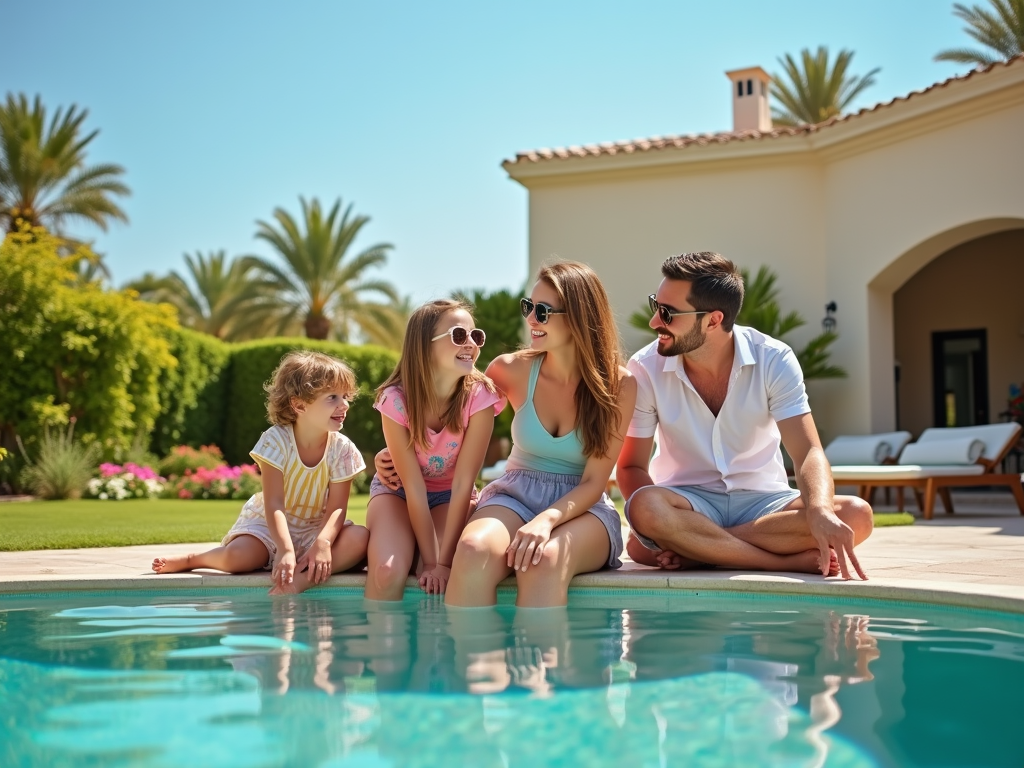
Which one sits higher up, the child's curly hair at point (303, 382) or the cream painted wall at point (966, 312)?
the cream painted wall at point (966, 312)

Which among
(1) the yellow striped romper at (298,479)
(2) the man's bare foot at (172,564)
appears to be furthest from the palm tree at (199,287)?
(1) the yellow striped romper at (298,479)

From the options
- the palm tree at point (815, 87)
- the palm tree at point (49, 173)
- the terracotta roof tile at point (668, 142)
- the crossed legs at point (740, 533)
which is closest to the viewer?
the crossed legs at point (740, 533)

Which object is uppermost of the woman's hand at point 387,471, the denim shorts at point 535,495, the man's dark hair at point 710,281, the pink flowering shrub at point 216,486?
the man's dark hair at point 710,281

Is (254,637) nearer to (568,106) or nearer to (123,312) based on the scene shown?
(123,312)

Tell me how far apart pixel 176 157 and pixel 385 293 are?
24.1 ft

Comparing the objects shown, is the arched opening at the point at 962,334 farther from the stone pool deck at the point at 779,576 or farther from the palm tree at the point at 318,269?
the palm tree at the point at 318,269

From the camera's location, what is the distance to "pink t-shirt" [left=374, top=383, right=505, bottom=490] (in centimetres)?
440

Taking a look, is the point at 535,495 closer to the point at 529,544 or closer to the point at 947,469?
the point at 529,544

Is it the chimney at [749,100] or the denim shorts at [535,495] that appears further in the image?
the chimney at [749,100]

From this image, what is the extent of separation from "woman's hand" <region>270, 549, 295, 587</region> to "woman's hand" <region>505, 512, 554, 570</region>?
1.04 m

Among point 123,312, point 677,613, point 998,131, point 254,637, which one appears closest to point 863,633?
point 677,613

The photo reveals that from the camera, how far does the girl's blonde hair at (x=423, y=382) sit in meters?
4.38

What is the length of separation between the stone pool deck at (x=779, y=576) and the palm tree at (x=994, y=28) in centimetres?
1653

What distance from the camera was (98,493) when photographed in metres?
14.2
